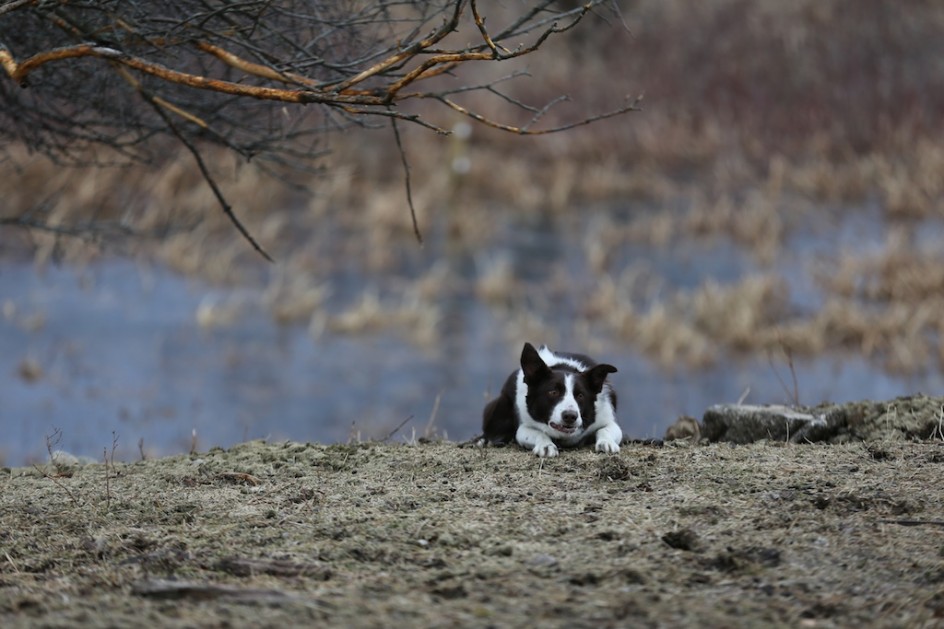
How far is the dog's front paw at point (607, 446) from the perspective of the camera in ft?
22.3

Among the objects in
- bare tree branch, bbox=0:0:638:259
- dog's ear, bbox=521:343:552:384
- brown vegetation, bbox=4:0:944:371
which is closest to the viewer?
bare tree branch, bbox=0:0:638:259

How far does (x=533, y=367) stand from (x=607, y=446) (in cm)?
69

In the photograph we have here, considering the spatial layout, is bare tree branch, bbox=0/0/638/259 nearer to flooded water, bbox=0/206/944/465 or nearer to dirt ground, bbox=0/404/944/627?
dirt ground, bbox=0/404/944/627

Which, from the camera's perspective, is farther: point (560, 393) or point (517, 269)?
point (517, 269)

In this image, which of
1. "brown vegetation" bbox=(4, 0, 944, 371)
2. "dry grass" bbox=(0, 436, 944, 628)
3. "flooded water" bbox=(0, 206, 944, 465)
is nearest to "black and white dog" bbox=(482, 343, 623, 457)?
"dry grass" bbox=(0, 436, 944, 628)

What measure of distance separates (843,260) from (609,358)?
4.42 metres

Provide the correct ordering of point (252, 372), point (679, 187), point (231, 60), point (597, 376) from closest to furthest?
point (231, 60) < point (597, 376) < point (252, 372) < point (679, 187)

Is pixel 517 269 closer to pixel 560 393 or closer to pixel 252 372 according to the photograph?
pixel 252 372

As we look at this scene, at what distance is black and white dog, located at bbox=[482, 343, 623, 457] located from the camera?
7004mm

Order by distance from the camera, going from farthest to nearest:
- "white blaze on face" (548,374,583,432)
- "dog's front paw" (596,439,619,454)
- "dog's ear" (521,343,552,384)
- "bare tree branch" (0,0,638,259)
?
"dog's ear" (521,343,552,384), "white blaze on face" (548,374,583,432), "dog's front paw" (596,439,619,454), "bare tree branch" (0,0,638,259)

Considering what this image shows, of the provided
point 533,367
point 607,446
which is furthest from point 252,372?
point 607,446

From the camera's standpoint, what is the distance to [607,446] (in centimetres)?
684

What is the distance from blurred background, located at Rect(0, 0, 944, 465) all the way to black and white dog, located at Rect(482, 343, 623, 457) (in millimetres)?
5451

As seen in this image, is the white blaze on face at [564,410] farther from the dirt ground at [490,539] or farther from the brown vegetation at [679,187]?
the brown vegetation at [679,187]
